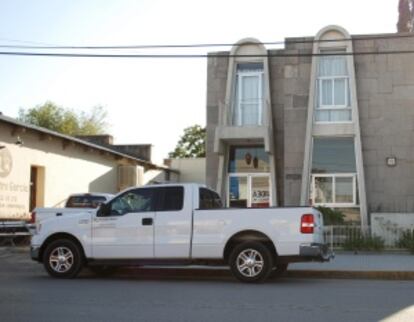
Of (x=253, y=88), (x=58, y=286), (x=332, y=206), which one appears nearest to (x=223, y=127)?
(x=253, y=88)

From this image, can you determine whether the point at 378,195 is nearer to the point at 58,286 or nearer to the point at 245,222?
the point at 245,222

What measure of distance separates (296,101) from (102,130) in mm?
39904

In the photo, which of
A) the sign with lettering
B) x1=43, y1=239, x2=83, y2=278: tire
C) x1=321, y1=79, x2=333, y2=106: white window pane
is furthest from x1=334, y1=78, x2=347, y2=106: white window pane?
x1=43, y1=239, x2=83, y2=278: tire

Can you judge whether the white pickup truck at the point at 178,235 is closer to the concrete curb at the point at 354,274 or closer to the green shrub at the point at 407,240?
the concrete curb at the point at 354,274

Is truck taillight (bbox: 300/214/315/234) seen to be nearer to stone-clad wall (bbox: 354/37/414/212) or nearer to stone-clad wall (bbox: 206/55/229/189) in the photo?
stone-clad wall (bbox: 354/37/414/212)

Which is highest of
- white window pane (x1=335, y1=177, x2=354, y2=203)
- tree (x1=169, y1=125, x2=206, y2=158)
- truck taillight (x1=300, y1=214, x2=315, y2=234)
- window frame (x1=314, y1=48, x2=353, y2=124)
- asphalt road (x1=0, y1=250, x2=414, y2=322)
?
tree (x1=169, y1=125, x2=206, y2=158)

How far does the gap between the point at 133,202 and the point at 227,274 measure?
8.70 ft

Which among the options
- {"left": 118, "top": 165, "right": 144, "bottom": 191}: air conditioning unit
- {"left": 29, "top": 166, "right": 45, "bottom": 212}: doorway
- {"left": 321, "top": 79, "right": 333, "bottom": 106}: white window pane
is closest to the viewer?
{"left": 321, "top": 79, "right": 333, "bottom": 106}: white window pane

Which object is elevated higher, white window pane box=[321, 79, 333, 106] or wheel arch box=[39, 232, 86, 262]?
white window pane box=[321, 79, 333, 106]

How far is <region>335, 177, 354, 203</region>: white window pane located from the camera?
23.5m

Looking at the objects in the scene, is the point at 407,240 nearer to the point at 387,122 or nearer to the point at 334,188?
the point at 334,188

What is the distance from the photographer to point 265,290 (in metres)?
11.3

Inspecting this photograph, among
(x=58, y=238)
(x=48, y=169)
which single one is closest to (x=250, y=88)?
(x=48, y=169)

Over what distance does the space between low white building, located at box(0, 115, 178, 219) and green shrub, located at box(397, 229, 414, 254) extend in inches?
492
